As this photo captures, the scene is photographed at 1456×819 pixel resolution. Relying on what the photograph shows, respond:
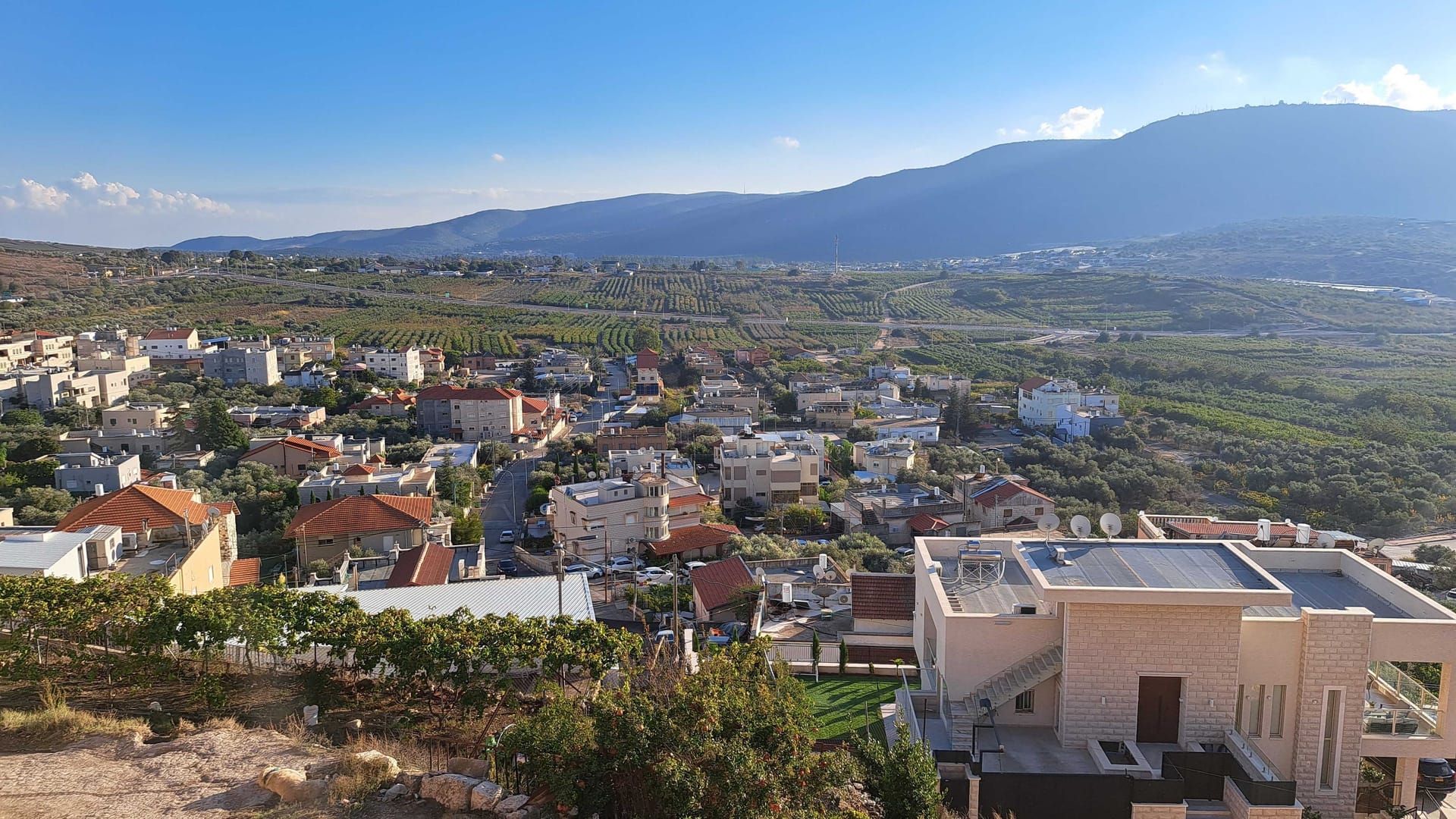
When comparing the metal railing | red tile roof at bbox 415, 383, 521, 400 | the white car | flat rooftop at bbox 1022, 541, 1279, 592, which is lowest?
the white car

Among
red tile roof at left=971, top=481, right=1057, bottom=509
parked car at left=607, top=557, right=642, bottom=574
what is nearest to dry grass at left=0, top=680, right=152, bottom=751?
parked car at left=607, top=557, right=642, bottom=574

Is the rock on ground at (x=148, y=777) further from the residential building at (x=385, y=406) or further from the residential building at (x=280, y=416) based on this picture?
the residential building at (x=385, y=406)

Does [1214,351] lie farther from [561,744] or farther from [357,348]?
[561,744]

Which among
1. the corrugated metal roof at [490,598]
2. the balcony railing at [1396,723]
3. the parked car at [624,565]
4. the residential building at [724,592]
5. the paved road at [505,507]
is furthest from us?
the paved road at [505,507]

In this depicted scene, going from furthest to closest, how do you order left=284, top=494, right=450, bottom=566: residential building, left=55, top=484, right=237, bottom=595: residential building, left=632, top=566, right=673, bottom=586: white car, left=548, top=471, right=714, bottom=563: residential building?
left=548, top=471, right=714, bottom=563: residential building → left=284, top=494, right=450, bottom=566: residential building → left=632, top=566, right=673, bottom=586: white car → left=55, top=484, right=237, bottom=595: residential building

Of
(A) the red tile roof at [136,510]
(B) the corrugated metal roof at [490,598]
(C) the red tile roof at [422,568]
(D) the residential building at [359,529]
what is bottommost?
(D) the residential building at [359,529]

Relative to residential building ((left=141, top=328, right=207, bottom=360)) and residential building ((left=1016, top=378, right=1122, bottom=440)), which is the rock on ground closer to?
residential building ((left=1016, top=378, right=1122, bottom=440))

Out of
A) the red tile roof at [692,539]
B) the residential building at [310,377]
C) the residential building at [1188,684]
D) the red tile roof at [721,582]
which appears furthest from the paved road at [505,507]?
the residential building at [310,377]
